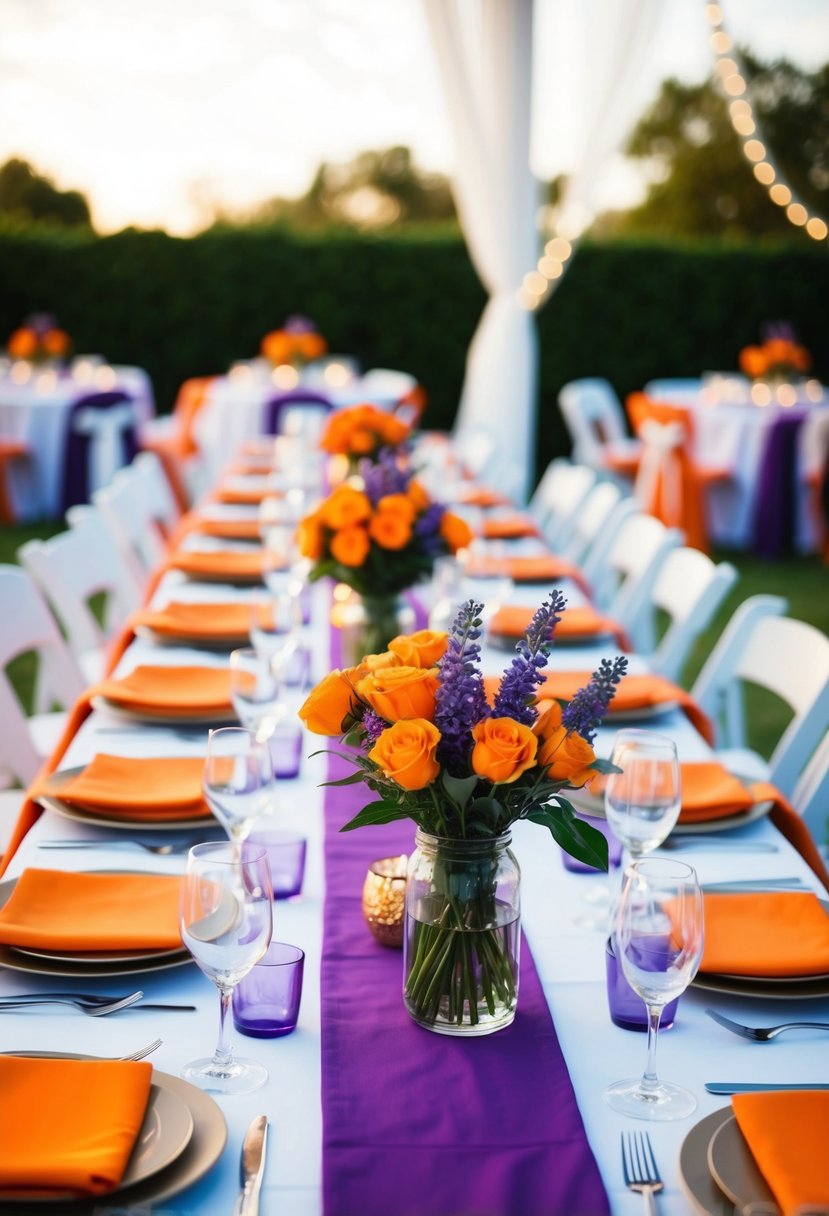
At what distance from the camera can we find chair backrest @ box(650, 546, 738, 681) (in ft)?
9.94

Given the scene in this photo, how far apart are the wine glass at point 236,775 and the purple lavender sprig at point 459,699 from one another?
1.38 feet

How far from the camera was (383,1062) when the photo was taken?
1202 millimetres

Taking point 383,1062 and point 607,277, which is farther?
point 607,277

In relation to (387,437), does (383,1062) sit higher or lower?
lower

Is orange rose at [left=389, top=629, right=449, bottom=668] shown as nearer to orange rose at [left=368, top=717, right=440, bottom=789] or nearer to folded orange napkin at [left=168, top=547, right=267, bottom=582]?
orange rose at [left=368, top=717, right=440, bottom=789]

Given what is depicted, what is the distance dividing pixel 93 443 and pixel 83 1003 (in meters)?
7.75

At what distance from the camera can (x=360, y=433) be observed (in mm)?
3480

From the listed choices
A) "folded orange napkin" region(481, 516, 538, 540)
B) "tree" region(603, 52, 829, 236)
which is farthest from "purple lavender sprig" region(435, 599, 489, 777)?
"tree" region(603, 52, 829, 236)

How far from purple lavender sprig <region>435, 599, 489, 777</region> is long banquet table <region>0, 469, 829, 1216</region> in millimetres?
283

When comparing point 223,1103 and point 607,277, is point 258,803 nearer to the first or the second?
point 223,1103

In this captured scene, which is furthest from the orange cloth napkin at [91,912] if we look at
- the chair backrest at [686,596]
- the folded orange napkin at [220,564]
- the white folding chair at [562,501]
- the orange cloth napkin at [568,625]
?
the white folding chair at [562,501]

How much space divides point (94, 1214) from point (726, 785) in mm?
1165

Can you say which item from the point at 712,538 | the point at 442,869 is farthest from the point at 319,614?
the point at 712,538

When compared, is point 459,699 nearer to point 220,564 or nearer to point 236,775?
point 236,775
